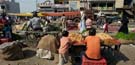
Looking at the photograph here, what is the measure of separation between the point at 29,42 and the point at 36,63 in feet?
6.38

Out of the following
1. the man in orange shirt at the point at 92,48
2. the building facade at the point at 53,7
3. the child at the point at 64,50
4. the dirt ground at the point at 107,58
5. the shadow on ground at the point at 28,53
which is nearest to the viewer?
the man in orange shirt at the point at 92,48

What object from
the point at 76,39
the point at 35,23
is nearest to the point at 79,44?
the point at 76,39

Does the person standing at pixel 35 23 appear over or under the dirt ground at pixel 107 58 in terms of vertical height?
over

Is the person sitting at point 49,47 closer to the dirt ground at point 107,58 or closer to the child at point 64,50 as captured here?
the dirt ground at point 107,58

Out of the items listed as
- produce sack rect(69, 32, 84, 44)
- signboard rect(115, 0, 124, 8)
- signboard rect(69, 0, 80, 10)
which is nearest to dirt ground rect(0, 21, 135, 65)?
produce sack rect(69, 32, 84, 44)

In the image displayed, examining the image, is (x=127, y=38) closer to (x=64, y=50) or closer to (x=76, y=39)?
(x=76, y=39)

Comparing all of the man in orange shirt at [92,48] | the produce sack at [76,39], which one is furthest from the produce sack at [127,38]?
the man in orange shirt at [92,48]

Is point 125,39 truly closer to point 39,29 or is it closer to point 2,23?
point 39,29

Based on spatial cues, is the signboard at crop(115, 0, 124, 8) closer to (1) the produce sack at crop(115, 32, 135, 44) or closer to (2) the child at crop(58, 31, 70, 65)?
(1) the produce sack at crop(115, 32, 135, 44)

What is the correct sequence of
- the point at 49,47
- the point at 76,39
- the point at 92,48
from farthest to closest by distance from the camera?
the point at 49,47, the point at 76,39, the point at 92,48

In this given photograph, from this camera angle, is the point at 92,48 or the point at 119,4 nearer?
the point at 92,48

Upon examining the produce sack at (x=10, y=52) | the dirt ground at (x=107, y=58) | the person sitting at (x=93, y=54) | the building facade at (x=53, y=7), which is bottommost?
the building facade at (x=53, y=7)

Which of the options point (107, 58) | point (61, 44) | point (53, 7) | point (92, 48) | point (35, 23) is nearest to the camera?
point (92, 48)

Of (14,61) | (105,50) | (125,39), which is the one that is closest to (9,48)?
(14,61)
